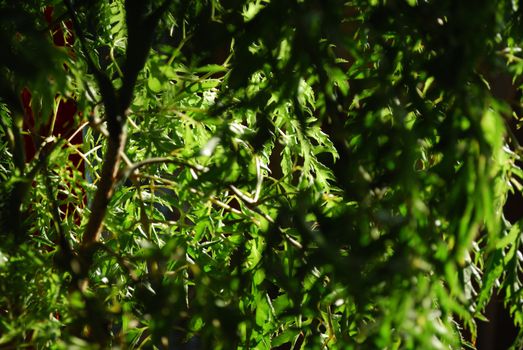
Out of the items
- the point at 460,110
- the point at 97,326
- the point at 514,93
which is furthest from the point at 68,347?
the point at 514,93

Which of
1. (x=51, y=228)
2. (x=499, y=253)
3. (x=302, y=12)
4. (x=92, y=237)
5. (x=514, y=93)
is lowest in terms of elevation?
(x=514, y=93)

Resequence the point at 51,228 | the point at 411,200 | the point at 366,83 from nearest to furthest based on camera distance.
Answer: the point at 411,200 → the point at 366,83 → the point at 51,228

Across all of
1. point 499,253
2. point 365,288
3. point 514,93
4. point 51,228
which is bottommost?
point 514,93

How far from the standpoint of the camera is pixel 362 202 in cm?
50

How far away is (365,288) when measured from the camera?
0.48 m

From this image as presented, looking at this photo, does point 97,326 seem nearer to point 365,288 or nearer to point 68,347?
point 68,347

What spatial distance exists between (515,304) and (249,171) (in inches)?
14.0

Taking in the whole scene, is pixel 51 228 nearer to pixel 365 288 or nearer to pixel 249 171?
pixel 249 171

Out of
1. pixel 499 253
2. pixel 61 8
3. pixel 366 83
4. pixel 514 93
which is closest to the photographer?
pixel 366 83

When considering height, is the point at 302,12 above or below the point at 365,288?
above

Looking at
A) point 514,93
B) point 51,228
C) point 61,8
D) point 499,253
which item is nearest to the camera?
point 499,253

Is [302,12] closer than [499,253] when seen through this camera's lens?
Yes

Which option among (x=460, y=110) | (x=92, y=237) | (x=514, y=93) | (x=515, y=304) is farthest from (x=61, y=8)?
(x=514, y=93)

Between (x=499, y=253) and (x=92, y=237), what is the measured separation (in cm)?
49
